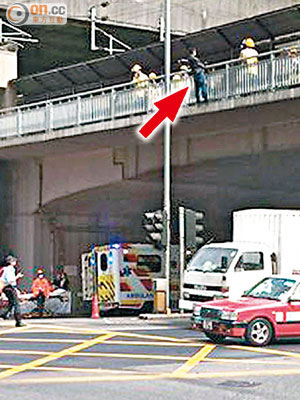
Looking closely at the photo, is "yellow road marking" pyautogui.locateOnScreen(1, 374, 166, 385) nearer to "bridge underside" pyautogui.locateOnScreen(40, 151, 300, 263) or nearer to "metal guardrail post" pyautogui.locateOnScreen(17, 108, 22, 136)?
"bridge underside" pyautogui.locateOnScreen(40, 151, 300, 263)

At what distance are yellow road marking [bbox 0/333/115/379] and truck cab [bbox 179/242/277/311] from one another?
12.9 feet

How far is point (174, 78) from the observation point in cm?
2733

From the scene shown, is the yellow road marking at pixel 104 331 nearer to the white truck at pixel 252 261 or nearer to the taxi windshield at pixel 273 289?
the taxi windshield at pixel 273 289

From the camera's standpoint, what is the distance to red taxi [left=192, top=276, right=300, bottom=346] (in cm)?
1686

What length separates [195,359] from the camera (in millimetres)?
14805

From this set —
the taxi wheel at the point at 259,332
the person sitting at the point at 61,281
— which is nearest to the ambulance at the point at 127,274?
the person sitting at the point at 61,281

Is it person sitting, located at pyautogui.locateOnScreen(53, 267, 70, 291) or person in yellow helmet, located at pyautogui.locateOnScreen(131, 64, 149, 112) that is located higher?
person in yellow helmet, located at pyautogui.locateOnScreen(131, 64, 149, 112)

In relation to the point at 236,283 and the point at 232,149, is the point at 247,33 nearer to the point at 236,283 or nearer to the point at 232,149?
the point at 232,149

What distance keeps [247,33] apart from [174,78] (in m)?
4.58

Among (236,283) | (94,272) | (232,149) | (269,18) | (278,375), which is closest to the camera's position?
(278,375)

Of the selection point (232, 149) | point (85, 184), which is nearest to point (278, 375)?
point (232, 149)

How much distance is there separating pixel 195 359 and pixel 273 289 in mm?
3876

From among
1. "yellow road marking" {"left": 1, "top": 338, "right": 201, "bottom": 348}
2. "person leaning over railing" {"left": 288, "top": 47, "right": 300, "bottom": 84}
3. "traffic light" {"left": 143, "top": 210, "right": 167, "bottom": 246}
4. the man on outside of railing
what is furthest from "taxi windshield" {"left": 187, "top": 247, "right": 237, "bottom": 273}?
"yellow road marking" {"left": 1, "top": 338, "right": 201, "bottom": 348}

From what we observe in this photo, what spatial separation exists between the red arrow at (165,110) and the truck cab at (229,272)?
4742mm
